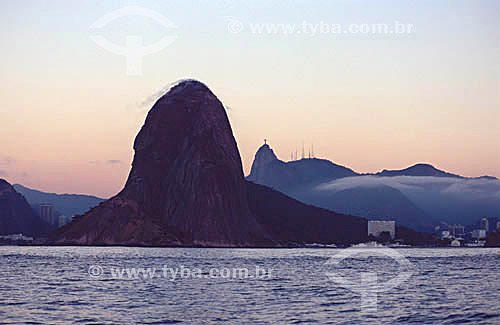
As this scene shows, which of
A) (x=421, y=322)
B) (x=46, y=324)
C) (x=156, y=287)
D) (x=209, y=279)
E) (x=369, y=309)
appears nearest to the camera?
(x=46, y=324)

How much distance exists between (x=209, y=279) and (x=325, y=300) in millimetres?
31401

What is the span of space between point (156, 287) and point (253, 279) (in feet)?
68.9

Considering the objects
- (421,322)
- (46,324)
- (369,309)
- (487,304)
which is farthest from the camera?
(487,304)

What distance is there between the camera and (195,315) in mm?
55375

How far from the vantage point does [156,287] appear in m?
80.4

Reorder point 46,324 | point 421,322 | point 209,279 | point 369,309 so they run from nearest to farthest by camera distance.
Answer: point 46,324
point 421,322
point 369,309
point 209,279

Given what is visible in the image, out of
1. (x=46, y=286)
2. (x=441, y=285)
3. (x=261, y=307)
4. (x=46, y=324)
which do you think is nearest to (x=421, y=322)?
(x=261, y=307)

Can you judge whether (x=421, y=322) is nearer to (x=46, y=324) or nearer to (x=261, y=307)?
(x=261, y=307)

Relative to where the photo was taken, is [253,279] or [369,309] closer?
[369,309]

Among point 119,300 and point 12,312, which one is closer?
point 12,312

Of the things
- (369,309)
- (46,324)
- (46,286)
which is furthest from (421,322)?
(46,286)

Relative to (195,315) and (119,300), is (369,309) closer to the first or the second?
(195,315)

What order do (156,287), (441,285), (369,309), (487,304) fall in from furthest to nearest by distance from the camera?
(441,285) → (156,287) → (487,304) → (369,309)

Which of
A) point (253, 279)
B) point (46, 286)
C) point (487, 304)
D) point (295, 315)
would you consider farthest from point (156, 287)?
point (487, 304)
